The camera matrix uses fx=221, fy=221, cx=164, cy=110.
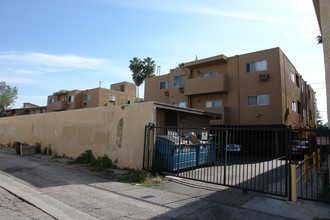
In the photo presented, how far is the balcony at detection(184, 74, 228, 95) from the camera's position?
2147 centimetres

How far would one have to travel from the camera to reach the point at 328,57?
479 centimetres

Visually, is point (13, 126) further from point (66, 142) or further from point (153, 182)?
point (153, 182)

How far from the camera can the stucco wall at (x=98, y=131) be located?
9766mm

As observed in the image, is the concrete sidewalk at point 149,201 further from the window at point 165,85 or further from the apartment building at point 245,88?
the window at point 165,85

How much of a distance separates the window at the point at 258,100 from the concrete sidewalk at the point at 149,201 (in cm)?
1442

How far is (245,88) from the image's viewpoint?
68.2 ft

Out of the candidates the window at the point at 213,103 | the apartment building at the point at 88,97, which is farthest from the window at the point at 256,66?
the apartment building at the point at 88,97

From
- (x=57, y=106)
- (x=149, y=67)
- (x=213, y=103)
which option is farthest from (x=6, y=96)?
(x=213, y=103)

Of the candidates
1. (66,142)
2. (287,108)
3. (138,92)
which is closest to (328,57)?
(66,142)

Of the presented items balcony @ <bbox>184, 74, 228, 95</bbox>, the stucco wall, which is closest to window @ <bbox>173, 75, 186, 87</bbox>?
balcony @ <bbox>184, 74, 228, 95</bbox>

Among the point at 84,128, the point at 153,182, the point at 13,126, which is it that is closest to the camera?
the point at 153,182

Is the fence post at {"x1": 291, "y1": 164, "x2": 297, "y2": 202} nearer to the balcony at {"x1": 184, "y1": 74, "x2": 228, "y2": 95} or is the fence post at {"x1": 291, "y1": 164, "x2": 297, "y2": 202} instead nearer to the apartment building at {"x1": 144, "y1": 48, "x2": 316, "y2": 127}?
the apartment building at {"x1": 144, "y1": 48, "x2": 316, "y2": 127}

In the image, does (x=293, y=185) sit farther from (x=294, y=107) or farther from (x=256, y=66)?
(x=294, y=107)

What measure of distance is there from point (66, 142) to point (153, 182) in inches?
347
